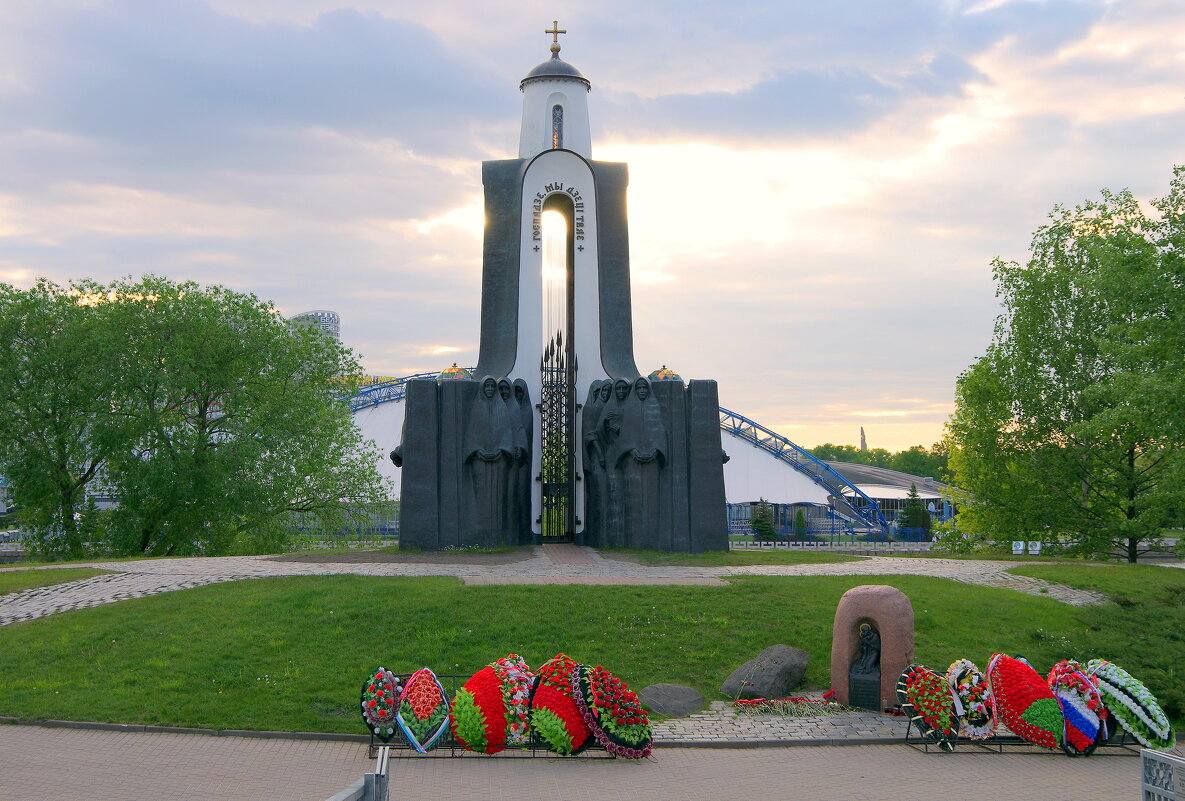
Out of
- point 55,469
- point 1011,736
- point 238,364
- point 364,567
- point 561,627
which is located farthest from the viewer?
point 238,364

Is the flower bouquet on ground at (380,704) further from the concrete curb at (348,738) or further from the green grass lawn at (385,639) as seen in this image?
the green grass lawn at (385,639)

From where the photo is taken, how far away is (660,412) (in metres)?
21.3

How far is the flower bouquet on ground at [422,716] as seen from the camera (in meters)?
9.02

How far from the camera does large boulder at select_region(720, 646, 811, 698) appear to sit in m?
11.3

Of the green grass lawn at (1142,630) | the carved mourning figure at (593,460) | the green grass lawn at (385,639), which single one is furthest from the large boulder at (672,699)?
the carved mourning figure at (593,460)

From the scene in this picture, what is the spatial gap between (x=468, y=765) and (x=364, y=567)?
31.5 feet

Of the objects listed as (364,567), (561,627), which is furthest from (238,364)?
(561,627)

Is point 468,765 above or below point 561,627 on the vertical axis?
below

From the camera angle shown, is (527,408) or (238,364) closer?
(527,408)

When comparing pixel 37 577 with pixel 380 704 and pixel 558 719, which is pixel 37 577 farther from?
pixel 558 719

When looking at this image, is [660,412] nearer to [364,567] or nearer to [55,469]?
[364,567]

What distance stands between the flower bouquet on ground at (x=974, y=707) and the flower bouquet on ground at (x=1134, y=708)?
1.03 metres

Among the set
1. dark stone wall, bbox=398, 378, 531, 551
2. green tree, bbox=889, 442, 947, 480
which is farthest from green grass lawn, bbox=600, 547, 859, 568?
green tree, bbox=889, 442, 947, 480

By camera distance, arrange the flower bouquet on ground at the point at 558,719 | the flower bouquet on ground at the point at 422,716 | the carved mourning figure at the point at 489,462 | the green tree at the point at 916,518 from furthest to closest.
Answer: the green tree at the point at 916,518
the carved mourning figure at the point at 489,462
the flower bouquet on ground at the point at 558,719
the flower bouquet on ground at the point at 422,716
